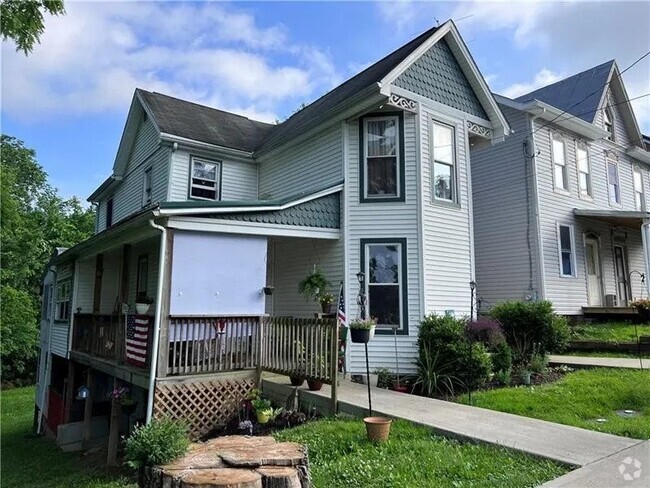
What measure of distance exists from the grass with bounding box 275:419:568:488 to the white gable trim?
24.5 ft

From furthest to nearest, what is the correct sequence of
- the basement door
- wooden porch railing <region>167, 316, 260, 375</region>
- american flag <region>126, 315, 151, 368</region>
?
the basement door < american flag <region>126, 315, 151, 368</region> < wooden porch railing <region>167, 316, 260, 375</region>

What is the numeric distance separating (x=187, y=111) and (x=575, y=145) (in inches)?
518

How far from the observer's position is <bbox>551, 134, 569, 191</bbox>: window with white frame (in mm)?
14687

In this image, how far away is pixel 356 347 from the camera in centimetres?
977

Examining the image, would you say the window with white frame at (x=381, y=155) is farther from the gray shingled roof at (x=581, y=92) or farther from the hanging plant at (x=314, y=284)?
the gray shingled roof at (x=581, y=92)

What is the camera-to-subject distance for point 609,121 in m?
17.6

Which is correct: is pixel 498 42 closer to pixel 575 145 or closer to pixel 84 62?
pixel 575 145

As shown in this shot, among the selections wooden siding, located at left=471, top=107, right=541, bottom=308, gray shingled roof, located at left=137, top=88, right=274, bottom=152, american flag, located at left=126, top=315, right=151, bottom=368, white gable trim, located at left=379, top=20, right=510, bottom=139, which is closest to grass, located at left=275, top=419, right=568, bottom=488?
american flag, located at left=126, top=315, right=151, bottom=368

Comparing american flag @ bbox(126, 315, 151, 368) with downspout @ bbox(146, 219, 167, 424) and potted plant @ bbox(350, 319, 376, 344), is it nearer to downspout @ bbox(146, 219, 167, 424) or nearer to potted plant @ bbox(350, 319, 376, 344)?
downspout @ bbox(146, 219, 167, 424)

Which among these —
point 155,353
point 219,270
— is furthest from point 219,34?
point 155,353

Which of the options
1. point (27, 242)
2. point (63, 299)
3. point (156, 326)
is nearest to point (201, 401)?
point (156, 326)

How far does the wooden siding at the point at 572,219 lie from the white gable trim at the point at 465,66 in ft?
9.44

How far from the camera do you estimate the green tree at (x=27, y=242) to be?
24.1m

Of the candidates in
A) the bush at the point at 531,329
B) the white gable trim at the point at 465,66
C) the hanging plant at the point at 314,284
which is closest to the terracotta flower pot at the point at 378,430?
the hanging plant at the point at 314,284
